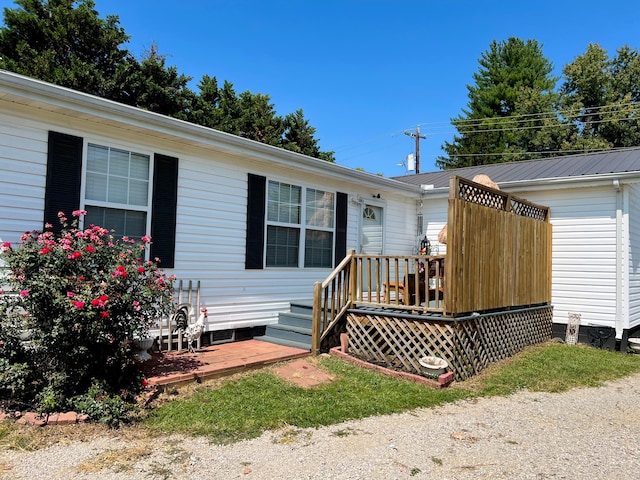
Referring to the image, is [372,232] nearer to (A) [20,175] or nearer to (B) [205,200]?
(B) [205,200]

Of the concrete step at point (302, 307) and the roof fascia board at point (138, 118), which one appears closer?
the roof fascia board at point (138, 118)

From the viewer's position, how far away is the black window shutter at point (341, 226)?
8.40 m

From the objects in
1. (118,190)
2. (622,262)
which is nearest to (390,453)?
(118,190)

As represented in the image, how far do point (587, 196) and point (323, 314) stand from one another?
531 centimetres

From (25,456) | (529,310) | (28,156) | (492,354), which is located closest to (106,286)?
(25,456)

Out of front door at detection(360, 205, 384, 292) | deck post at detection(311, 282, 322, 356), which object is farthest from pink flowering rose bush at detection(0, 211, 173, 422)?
front door at detection(360, 205, 384, 292)

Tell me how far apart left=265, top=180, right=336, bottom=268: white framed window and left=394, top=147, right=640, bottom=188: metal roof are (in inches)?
134

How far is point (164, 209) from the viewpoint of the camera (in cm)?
587

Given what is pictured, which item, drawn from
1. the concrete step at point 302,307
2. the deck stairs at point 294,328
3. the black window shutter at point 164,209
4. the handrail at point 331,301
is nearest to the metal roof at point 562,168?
the handrail at point 331,301

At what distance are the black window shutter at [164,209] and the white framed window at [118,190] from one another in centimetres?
9

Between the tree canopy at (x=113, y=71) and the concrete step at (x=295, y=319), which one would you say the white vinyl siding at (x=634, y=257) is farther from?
the tree canopy at (x=113, y=71)

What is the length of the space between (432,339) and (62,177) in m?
4.68

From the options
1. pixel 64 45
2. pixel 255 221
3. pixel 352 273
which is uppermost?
pixel 64 45

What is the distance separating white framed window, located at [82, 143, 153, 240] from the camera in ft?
17.2
